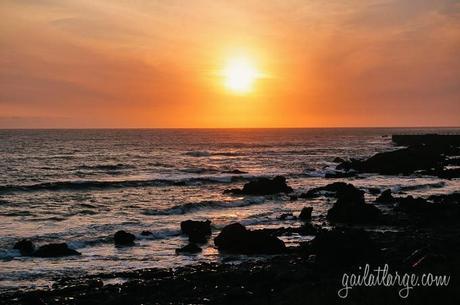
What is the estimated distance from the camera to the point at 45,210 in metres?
36.7

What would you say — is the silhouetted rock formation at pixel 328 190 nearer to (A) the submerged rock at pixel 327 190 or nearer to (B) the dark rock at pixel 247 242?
(A) the submerged rock at pixel 327 190

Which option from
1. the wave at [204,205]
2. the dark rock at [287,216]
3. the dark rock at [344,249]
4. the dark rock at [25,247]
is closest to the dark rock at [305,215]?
the dark rock at [287,216]

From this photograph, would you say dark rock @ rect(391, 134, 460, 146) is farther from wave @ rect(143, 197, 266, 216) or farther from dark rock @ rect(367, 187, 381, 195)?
wave @ rect(143, 197, 266, 216)

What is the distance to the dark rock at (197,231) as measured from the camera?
85.3 feet

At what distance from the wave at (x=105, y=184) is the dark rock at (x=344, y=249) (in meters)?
35.9

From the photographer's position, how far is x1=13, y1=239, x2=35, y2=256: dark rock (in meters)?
23.3

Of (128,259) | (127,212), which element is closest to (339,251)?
(128,259)

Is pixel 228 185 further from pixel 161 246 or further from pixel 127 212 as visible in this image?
pixel 161 246

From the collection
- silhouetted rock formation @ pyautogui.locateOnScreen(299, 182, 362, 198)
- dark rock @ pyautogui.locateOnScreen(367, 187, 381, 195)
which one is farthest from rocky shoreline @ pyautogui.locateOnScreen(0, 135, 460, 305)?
dark rock @ pyautogui.locateOnScreen(367, 187, 381, 195)

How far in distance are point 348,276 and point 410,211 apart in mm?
20036

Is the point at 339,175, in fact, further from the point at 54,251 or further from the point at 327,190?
the point at 54,251

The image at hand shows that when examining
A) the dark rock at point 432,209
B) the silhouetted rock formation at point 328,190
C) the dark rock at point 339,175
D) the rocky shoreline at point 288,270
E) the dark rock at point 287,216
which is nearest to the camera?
the rocky shoreline at point 288,270

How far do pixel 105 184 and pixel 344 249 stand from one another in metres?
39.2

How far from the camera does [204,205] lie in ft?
133
